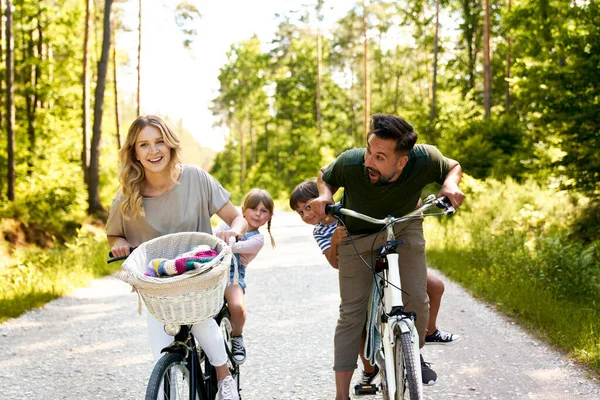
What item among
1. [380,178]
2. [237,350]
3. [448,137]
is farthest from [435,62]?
[237,350]

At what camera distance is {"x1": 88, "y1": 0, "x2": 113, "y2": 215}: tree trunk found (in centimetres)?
1873

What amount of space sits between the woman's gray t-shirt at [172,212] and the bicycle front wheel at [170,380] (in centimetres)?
→ 75

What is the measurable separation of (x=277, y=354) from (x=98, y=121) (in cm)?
1497

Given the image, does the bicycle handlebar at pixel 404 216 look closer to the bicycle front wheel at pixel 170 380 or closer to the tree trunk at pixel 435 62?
the bicycle front wheel at pixel 170 380

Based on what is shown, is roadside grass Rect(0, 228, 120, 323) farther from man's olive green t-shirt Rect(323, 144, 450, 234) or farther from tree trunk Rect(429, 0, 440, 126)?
tree trunk Rect(429, 0, 440, 126)

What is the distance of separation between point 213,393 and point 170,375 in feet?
2.05

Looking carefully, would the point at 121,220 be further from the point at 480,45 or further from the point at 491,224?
the point at 480,45

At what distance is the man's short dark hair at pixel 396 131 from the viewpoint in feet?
11.6

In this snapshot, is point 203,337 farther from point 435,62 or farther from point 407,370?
point 435,62

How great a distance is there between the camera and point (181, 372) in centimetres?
328

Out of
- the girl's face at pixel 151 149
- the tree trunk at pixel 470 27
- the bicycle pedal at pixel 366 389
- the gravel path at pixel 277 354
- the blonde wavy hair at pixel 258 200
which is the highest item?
the tree trunk at pixel 470 27

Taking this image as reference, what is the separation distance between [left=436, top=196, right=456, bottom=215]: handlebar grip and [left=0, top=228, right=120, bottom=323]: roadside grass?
6170 mm

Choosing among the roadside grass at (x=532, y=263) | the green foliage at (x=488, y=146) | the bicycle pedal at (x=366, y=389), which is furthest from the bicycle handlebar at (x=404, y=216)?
the green foliage at (x=488, y=146)

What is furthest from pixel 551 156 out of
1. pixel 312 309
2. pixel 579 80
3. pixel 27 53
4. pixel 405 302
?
pixel 27 53
